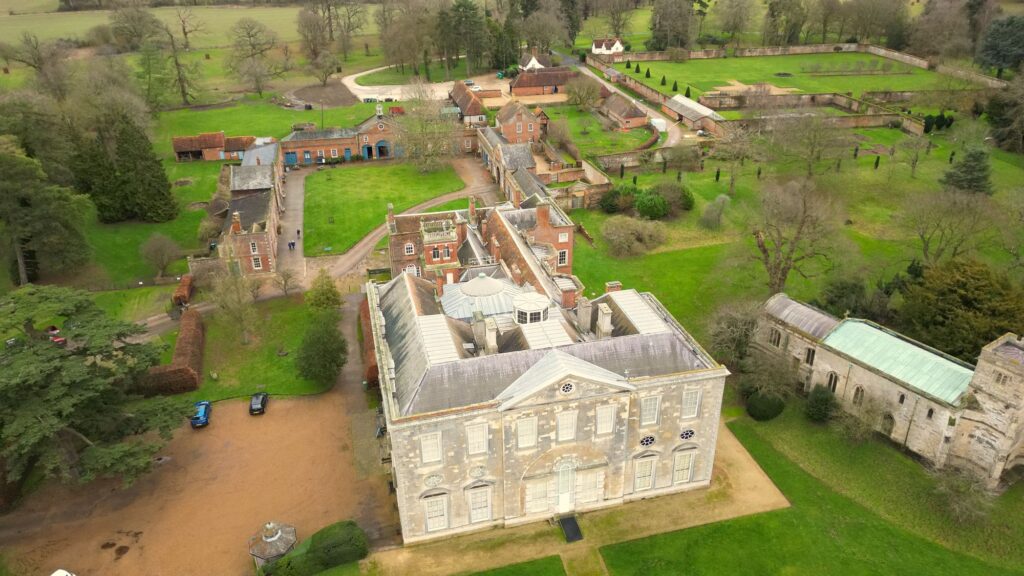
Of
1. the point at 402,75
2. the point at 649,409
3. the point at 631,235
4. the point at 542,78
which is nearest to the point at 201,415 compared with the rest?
the point at 649,409

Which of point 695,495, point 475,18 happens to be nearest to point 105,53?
point 475,18

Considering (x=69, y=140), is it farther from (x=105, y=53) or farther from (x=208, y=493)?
(x=105, y=53)

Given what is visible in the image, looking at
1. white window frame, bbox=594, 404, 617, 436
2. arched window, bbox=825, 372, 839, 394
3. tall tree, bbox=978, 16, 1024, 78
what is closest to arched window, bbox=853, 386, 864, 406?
arched window, bbox=825, 372, 839, 394

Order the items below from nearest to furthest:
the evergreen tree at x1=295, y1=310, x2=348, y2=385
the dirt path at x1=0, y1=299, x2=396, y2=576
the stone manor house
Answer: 1. the dirt path at x1=0, y1=299, x2=396, y2=576
2. the stone manor house
3. the evergreen tree at x1=295, y1=310, x2=348, y2=385

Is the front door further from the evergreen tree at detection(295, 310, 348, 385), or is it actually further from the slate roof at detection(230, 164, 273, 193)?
the slate roof at detection(230, 164, 273, 193)

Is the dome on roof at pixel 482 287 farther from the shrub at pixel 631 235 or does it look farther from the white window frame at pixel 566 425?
the shrub at pixel 631 235
